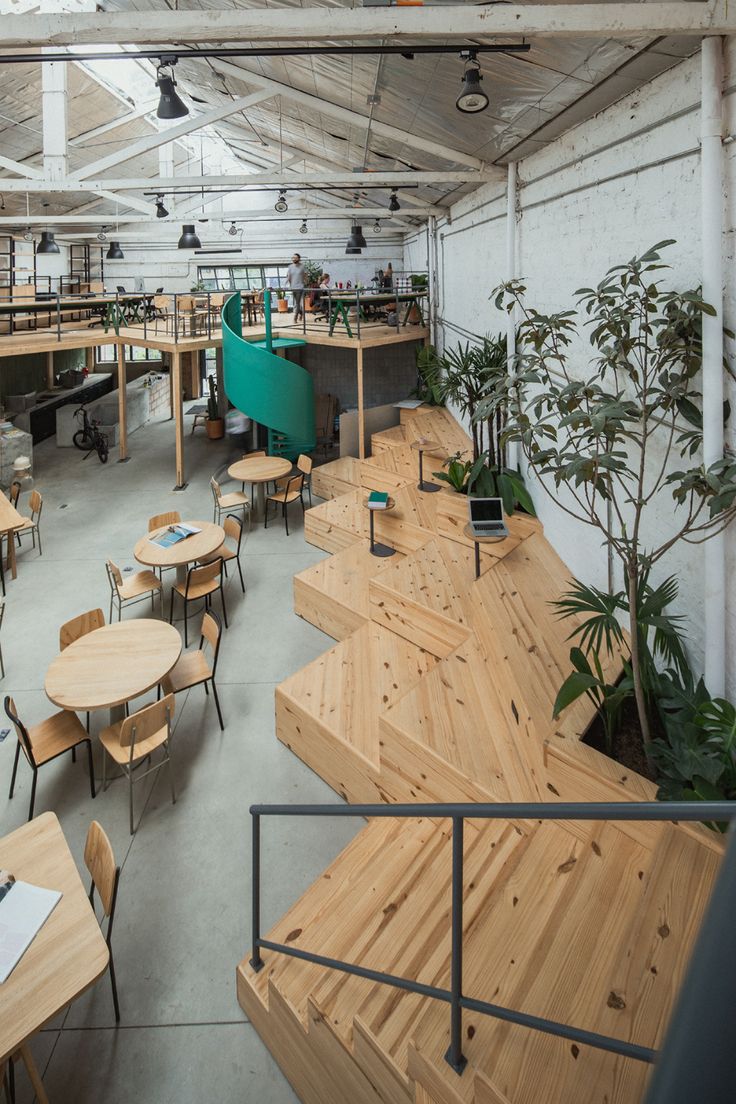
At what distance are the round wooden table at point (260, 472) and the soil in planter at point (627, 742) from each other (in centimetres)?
621

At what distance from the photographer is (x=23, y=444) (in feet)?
35.4

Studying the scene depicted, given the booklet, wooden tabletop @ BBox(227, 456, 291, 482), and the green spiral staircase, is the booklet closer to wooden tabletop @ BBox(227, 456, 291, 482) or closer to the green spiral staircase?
wooden tabletop @ BBox(227, 456, 291, 482)

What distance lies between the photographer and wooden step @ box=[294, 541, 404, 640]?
19.9 feet

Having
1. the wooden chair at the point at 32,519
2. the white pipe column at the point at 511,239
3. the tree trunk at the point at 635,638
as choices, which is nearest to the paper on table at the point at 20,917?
the tree trunk at the point at 635,638

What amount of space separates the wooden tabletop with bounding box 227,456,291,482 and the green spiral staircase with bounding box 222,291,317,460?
100 cm

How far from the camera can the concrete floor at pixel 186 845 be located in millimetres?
2902

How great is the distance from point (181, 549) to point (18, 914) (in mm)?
4227

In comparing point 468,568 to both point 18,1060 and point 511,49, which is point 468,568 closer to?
point 511,49

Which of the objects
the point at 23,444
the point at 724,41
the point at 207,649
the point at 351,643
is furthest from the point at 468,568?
the point at 23,444

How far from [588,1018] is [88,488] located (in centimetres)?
1094

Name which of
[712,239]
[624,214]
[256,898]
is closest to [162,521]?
[256,898]

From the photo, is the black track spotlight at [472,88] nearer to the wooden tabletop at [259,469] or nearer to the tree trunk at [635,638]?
the tree trunk at [635,638]

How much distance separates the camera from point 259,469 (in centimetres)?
905

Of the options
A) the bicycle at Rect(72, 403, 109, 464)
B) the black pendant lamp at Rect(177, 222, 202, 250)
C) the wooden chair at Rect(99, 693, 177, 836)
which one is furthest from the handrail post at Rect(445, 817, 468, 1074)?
the black pendant lamp at Rect(177, 222, 202, 250)
